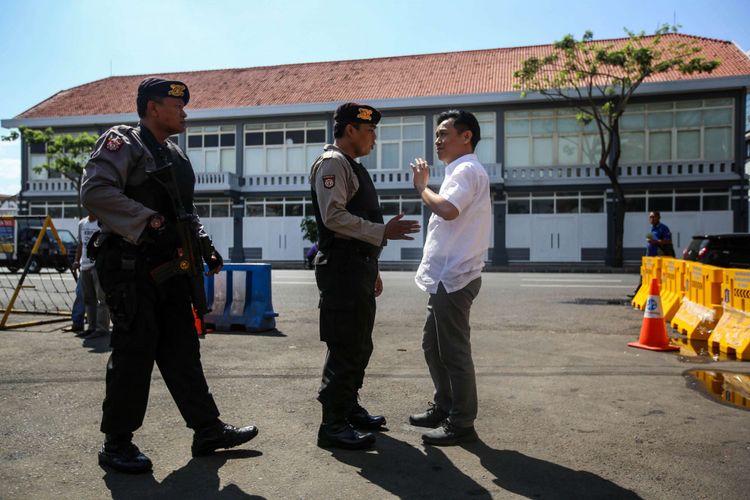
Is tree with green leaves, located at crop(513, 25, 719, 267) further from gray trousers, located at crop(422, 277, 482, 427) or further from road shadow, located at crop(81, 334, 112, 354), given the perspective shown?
gray trousers, located at crop(422, 277, 482, 427)

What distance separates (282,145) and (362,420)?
3066 centimetres

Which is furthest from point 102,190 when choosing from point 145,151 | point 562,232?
point 562,232

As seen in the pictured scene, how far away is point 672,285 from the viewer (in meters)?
9.48

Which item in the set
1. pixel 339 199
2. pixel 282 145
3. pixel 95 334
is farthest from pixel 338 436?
pixel 282 145

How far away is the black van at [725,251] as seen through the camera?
10.7 metres

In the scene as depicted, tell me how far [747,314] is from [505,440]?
14.6 ft

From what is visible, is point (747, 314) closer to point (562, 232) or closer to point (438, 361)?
point (438, 361)

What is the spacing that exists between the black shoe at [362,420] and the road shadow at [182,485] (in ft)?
2.89

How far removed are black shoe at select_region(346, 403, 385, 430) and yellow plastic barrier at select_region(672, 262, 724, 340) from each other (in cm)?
509

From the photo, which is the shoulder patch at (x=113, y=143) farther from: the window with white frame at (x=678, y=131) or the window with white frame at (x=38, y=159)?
the window with white frame at (x=38, y=159)

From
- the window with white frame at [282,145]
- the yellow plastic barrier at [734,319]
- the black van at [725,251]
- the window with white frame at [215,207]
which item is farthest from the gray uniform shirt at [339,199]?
the window with white frame at [215,207]

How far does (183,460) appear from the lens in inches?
134

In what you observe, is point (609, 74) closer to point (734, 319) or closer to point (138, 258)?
point (734, 319)

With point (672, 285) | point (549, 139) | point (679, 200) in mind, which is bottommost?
point (672, 285)
